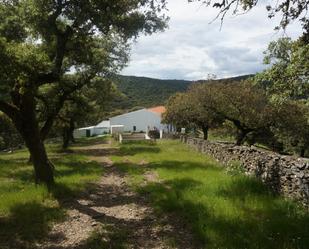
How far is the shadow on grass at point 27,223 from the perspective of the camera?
864cm

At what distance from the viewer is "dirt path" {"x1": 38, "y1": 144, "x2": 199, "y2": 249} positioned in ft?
26.7

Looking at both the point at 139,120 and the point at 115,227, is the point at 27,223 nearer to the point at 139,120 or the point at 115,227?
the point at 115,227

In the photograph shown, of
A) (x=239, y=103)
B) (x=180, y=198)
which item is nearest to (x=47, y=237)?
(x=180, y=198)

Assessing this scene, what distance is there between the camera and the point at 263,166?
13039mm

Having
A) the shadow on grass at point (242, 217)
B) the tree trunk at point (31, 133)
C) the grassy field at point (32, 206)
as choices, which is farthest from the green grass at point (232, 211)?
the tree trunk at point (31, 133)

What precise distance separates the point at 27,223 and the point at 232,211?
4.86 metres

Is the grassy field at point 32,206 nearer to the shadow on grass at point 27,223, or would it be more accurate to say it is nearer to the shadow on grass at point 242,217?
the shadow on grass at point 27,223

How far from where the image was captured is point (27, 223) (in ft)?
32.0

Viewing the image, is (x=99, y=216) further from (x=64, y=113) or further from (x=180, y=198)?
(x=64, y=113)

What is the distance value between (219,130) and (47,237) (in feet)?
141

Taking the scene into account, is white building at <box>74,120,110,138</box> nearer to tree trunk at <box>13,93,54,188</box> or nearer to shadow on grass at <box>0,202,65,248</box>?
tree trunk at <box>13,93,54,188</box>

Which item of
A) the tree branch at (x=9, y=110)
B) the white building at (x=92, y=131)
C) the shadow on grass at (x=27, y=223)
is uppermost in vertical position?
the tree branch at (x=9, y=110)

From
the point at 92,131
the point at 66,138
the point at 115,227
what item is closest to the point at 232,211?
the point at 115,227

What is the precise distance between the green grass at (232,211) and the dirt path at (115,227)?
421mm
